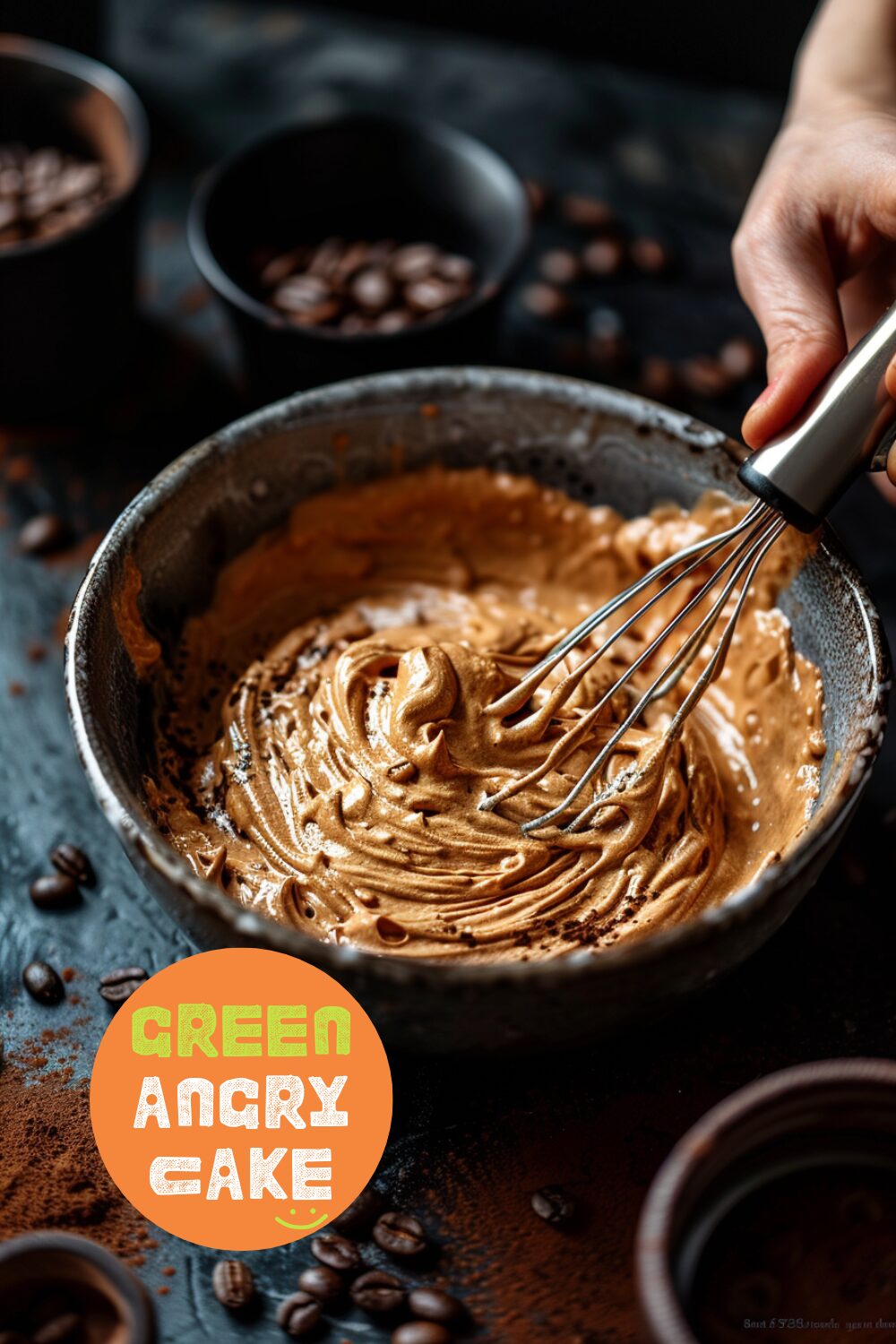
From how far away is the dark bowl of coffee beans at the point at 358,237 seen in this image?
1933 mm

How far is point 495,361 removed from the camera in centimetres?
218

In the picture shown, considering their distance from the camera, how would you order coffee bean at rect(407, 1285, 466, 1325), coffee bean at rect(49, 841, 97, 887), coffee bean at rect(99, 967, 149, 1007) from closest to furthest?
coffee bean at rect(407, 1285, 466, 1325)
coffee bean at rect(99, 967, 149, 1007)
coffee bean at rect(49, 841, 97, 887)

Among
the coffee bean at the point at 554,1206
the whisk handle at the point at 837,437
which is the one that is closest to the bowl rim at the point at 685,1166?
the coffee bean at the point at 554,1206

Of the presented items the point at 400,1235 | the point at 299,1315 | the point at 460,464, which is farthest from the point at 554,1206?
the point at 460,464

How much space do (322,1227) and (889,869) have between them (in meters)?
0.79

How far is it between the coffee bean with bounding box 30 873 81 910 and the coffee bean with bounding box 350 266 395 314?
101 cm

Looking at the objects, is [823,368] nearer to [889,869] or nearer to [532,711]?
[532,711]

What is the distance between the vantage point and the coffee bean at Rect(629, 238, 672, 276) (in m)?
2.31

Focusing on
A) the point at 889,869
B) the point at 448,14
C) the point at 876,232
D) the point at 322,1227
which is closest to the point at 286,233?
the point at 448,14

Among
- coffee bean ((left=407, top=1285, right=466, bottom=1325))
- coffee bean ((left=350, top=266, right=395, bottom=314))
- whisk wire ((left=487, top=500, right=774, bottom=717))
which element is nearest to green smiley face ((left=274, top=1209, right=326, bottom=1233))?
coffee bean ((left=407, top=1285, right=466, bottom=1325))

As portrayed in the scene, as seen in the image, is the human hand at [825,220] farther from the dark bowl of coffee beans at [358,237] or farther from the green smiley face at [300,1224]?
the green smiley face at [300,1224]

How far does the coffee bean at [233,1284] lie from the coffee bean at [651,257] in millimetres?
1740

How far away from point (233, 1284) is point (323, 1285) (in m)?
0.09

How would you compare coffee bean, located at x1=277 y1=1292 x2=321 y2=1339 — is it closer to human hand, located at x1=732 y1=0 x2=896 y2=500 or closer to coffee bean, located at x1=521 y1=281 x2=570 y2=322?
human hand, located at x1=732 y1=0 x2=896 y2=500
